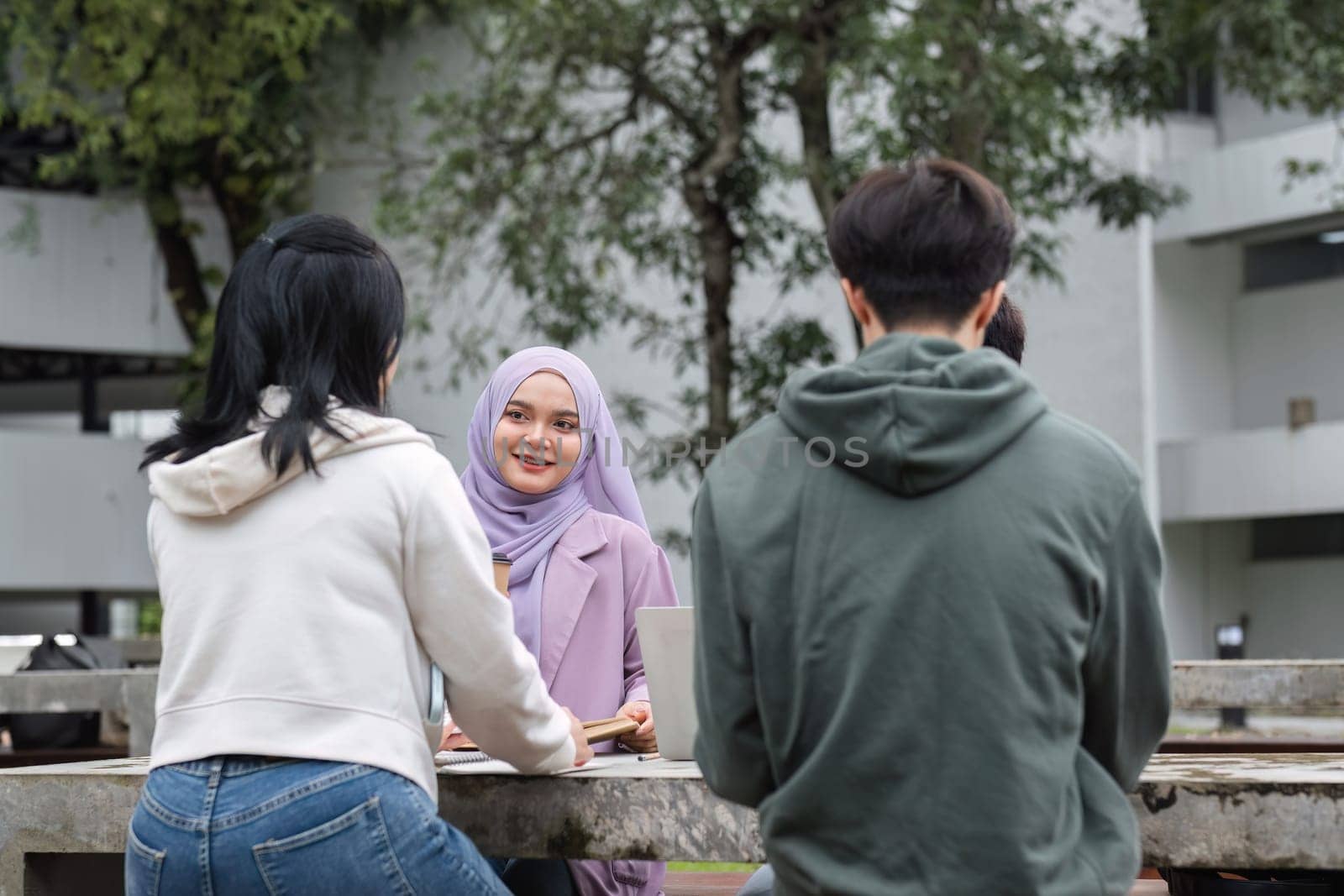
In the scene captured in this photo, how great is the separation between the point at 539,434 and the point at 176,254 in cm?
1108

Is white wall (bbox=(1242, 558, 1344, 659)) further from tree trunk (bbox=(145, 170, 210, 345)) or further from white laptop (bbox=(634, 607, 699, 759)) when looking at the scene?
white laptop (bbox=(634, 607, 699, 759))

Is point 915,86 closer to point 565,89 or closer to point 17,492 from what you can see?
point 565,89

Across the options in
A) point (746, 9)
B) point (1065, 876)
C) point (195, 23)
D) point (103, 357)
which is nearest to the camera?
point (1065, 876)

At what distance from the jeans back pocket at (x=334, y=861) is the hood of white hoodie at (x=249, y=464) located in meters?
0.38

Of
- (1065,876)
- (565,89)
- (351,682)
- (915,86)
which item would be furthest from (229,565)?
(565,89)

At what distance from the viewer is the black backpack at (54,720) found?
6.46 metres

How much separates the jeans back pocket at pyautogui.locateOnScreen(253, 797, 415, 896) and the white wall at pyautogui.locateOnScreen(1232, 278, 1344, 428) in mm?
14391

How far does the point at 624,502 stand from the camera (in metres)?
2.93

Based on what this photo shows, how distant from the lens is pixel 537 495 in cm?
283

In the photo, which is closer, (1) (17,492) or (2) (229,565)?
(2) (229,565)

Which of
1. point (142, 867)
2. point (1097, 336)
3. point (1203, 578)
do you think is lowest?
point (1203, 578)

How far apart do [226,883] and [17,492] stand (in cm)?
1179

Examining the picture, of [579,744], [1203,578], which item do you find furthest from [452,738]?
[1203,578]

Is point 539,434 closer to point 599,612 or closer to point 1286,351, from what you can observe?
point 599,612
